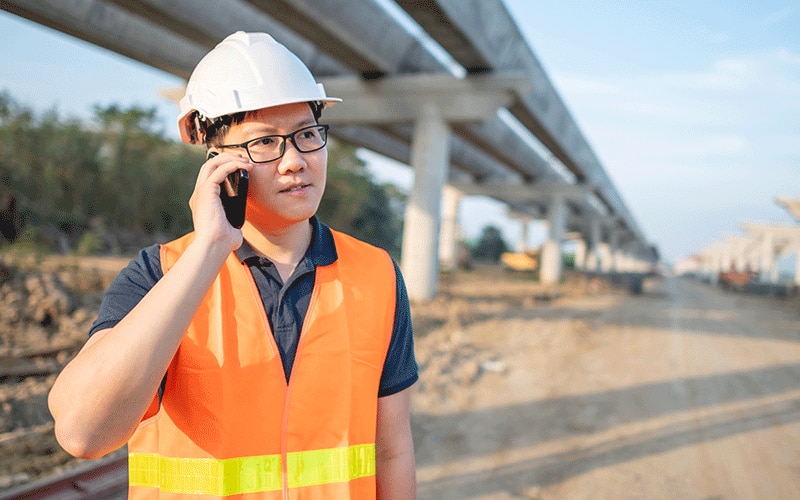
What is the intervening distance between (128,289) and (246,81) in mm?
659

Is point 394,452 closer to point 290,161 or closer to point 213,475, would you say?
point 213,475

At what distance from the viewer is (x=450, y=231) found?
1209 inches

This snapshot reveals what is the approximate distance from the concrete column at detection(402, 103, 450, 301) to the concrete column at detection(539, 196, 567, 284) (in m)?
14.7

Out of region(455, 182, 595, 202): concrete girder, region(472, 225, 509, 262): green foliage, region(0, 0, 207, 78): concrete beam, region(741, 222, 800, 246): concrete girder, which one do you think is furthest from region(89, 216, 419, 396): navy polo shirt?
region(472, 225, 509, 262): green foliage

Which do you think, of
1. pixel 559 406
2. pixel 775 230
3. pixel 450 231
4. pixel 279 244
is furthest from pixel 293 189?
pixel 775 230

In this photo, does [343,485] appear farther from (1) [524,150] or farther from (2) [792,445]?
(1) [524,150]

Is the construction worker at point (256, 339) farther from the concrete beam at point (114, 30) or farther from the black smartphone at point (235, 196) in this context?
the concrete beam at point (114, 30)

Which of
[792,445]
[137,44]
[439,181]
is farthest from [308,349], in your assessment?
[439,181]

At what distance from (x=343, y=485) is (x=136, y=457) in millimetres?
568

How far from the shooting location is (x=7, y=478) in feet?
11.4

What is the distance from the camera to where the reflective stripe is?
4.90 feet

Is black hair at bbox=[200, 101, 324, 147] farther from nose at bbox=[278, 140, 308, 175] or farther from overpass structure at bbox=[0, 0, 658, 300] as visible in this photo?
overpass structure at bbox=[0, 0, 658, 300]

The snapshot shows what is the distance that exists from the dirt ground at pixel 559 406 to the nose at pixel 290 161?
9.63ft

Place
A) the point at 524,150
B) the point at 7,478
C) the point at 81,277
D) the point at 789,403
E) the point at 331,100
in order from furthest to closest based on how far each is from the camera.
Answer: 1. the point at 524,150
2. the point at 81,277
3. the point at 789,403
4. the point at 7,478
5. the point at 331,100
